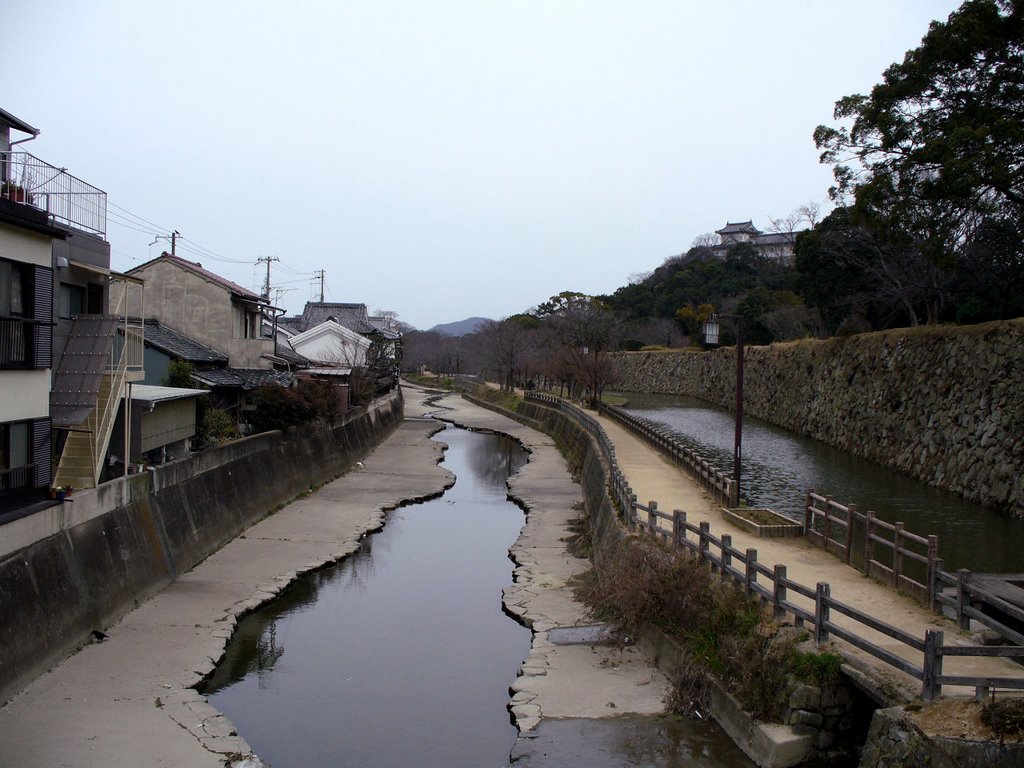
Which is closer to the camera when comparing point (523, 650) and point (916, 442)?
point (523, 650)

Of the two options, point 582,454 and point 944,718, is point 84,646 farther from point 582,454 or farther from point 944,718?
point 582,454

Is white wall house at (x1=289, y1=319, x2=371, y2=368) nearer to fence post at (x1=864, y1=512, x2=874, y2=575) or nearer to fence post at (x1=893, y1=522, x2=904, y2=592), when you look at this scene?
fence post at (x1=864, y1=512, x2=874, y2=575)

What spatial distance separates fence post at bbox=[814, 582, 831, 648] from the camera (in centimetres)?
1030

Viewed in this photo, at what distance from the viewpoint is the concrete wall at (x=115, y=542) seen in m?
12.4

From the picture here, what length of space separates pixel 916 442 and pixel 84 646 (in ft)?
84.3

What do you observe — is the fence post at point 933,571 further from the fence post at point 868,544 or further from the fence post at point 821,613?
the fence post at point 821,613

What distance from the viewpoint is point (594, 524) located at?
23422 millimetres

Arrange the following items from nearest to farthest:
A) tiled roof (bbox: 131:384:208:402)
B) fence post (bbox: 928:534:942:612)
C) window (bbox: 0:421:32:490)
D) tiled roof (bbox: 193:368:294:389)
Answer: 1. fence post (bbox: 928:534:942:612)
2. window (bbox: 0:421:32:490)
3. tiled roof (bbox: 131:384:208:402)
4. tiled roof (bbox: 193:368:294:389)

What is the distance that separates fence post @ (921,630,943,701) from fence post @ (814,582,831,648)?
5.57 ft

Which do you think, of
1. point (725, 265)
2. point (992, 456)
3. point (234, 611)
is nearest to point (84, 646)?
point (234, 611)

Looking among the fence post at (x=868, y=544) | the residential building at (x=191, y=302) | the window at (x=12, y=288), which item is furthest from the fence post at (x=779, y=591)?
the residential building at (x=191, y=302)

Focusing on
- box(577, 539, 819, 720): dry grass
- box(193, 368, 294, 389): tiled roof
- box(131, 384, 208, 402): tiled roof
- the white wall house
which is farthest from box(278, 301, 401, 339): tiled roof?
box(577, 539, 819, 720): dry grass

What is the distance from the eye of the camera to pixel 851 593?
12.6m

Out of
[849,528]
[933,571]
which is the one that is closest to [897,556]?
[933,571]
